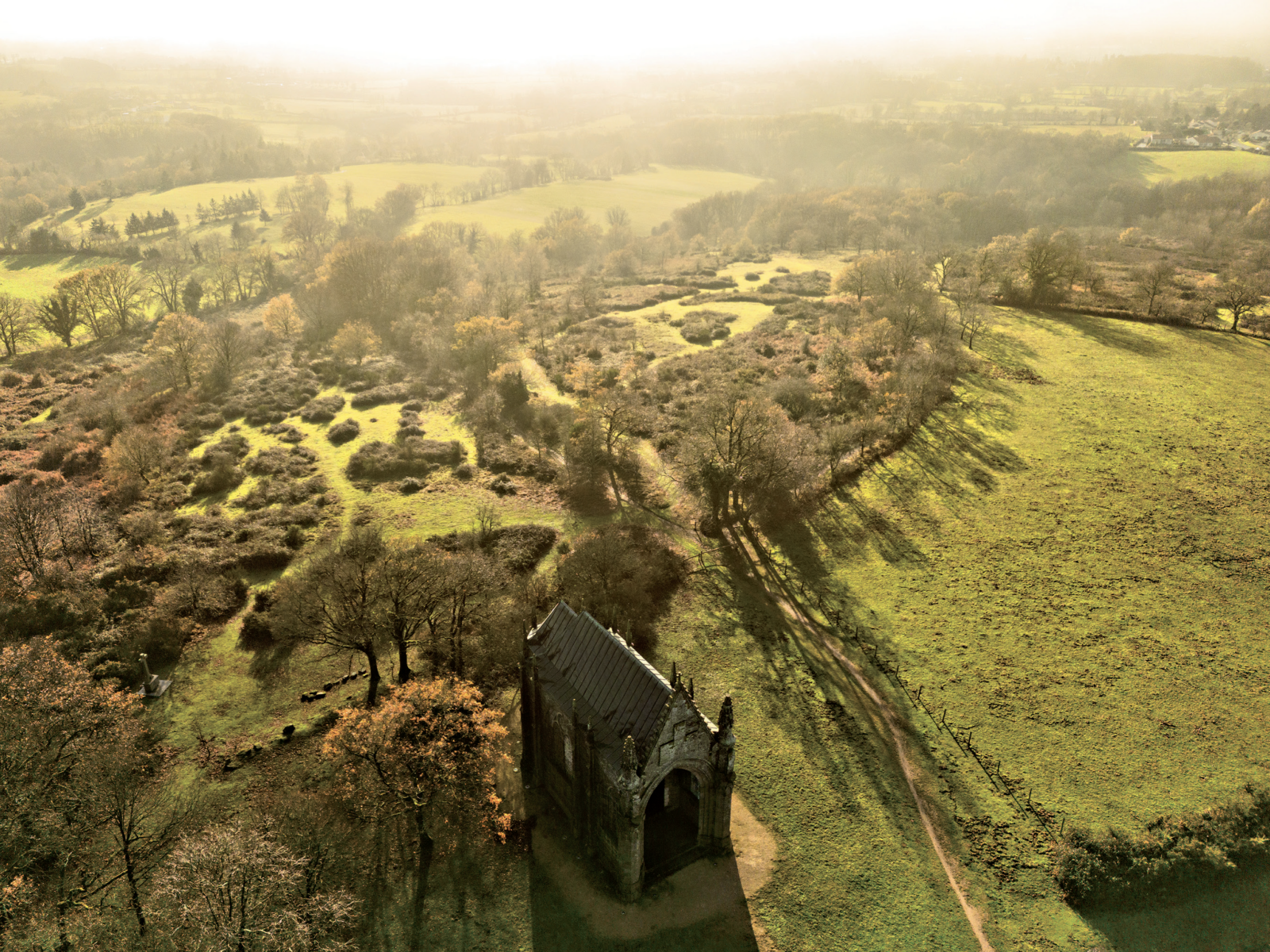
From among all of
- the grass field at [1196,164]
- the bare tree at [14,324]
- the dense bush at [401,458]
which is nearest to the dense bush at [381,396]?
the dense bush at [401,458]

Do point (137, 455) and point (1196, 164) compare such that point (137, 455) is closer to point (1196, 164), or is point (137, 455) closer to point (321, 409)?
point (321, 409)

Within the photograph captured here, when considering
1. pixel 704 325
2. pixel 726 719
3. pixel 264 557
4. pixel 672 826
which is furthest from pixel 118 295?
pixel 726 719

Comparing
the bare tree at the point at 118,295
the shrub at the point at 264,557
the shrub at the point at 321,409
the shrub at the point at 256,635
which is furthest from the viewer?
the bare tree at the point at 118,295

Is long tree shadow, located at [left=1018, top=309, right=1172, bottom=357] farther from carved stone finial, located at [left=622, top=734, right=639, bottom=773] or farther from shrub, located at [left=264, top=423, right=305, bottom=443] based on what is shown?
shrub, located at [left=264, top=423, right=305, bottom=443]

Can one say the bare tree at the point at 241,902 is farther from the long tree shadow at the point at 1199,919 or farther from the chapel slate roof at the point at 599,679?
the long tree shadow at the point at 1199,919

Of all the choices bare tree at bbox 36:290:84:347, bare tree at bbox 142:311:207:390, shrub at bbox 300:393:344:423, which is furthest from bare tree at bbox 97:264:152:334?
shrub at bbox 300:393:344:423

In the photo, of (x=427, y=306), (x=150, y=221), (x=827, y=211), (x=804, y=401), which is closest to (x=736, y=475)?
(x=804, y=401)

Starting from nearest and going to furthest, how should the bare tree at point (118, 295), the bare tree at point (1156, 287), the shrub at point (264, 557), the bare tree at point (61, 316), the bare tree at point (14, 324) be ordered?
the shrub at point (264, 557) < the bare tree at point (14, 324) < the bare tree at point (1156, 287) < the bare tree at point (61, 316) < the bare tree at point (118, 295)
